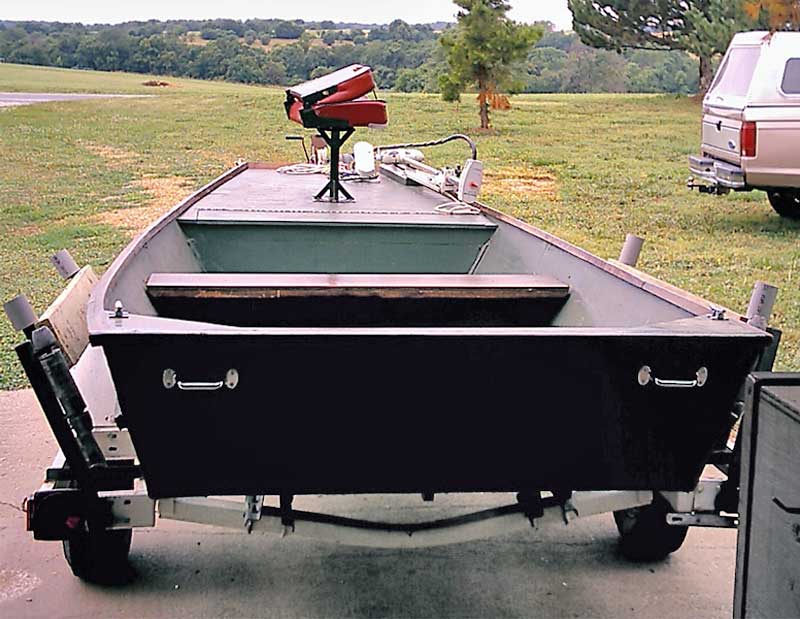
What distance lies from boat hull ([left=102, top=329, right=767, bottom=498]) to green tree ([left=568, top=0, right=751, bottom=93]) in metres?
23.8

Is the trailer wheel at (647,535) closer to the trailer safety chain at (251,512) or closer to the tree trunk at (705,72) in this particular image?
the trailer safety chain at (251,512)

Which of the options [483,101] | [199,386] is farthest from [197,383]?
[483,101]

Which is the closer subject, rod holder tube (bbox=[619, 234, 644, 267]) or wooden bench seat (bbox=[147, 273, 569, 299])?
wooden bench seat (bbox=[147, 273, 569, 299])

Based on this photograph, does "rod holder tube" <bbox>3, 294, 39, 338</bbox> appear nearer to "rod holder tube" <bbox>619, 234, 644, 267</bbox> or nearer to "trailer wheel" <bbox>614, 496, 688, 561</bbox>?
"trailer wheel" <bbox>614, 496, 688, 561</bbox>

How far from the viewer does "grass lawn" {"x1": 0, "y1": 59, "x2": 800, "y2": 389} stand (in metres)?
8.70

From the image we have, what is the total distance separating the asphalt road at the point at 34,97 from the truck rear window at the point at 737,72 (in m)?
23.8

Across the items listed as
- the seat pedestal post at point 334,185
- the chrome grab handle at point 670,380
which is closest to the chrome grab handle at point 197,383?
the chrome grab handle at point 670,380

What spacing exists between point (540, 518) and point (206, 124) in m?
21.9

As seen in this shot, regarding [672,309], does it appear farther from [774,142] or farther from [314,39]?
[314,39]

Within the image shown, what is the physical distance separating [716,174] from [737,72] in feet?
3.55

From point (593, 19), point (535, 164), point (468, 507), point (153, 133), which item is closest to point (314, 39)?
point (593, 19)

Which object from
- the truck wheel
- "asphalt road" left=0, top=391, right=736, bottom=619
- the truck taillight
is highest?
the truck taillight

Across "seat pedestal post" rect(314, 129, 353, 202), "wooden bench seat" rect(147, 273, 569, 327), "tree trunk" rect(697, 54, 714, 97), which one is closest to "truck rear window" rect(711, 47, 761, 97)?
"seat pedestal post" rect(314, 129, 353, 202)

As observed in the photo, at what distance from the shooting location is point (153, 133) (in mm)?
21828
